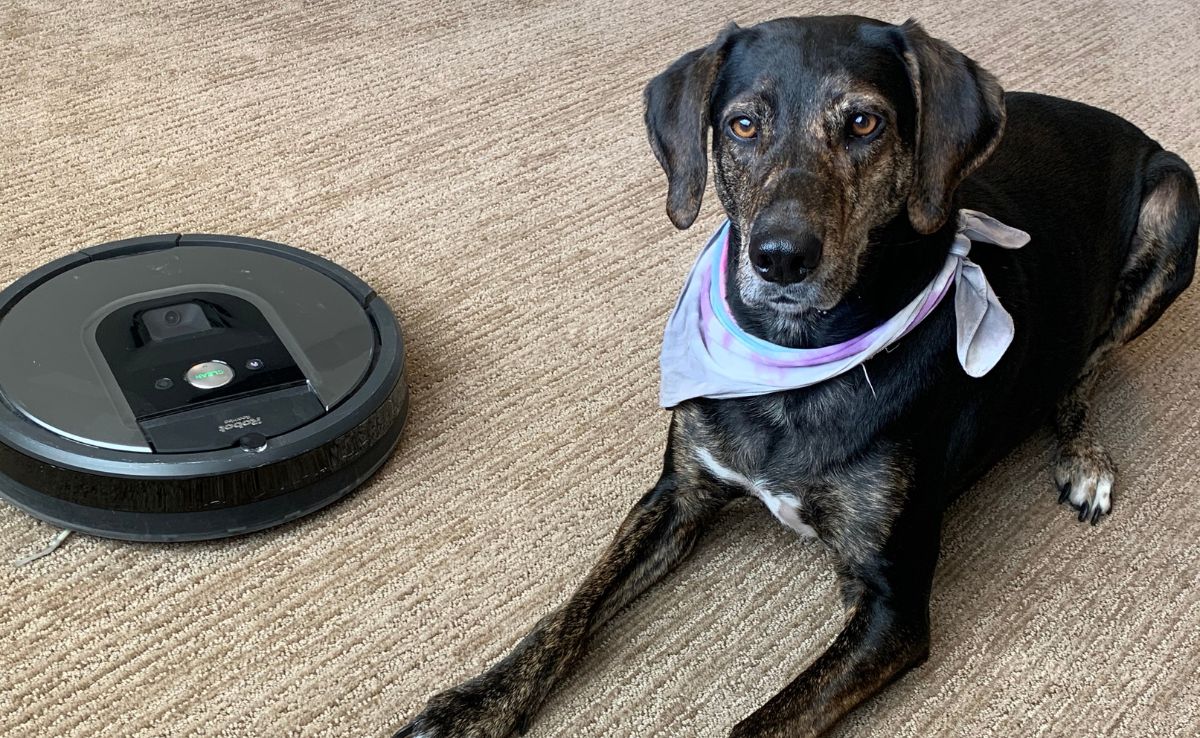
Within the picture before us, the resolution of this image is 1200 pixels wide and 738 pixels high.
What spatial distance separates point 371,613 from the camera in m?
1.96

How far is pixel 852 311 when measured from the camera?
1.84m

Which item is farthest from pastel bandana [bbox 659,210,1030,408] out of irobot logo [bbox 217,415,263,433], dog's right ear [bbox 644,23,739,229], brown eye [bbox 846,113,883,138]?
irobot logo [bbox 217,415,263,433]

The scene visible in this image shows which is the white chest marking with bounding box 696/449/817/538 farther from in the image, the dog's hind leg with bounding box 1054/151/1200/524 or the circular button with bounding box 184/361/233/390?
the circular button with bounding box 184/361/233/390

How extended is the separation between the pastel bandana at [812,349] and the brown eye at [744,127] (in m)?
0.22

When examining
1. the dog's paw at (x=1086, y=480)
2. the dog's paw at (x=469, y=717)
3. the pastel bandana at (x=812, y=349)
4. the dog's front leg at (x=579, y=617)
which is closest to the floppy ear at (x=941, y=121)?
the pastel bandana at (x=812, y=349)

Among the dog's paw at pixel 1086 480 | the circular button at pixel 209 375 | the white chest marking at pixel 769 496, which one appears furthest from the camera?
the dog's paw at pixel 1086 480

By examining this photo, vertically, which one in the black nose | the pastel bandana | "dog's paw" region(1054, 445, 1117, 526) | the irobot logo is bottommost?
"dog's paw" region(1054, 445, 1117, 526)

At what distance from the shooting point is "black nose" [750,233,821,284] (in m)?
1.67

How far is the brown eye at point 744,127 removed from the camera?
1769 millimetres

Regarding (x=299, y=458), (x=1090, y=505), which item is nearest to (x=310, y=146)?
(x=299, y=458)

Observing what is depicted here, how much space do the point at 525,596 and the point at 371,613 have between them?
25 centimetres

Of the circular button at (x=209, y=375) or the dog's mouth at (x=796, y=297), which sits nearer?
the dog's mouth at (x=796, y=297)

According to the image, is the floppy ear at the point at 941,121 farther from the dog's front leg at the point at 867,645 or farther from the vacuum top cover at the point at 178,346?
the vacuum top cover at the point at 178,346

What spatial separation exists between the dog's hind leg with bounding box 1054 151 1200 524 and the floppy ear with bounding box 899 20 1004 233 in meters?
0.78
